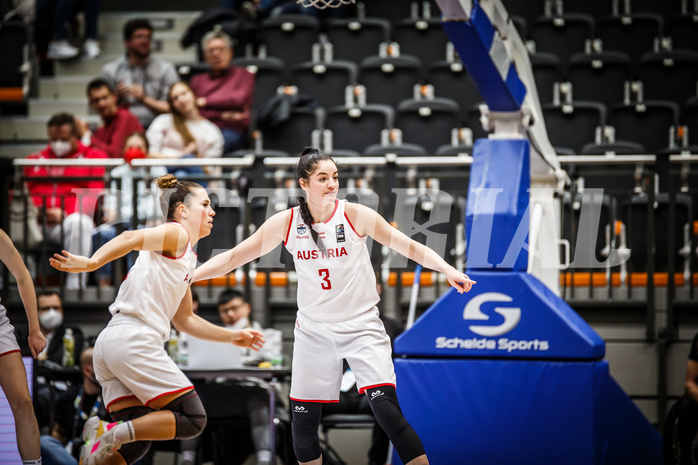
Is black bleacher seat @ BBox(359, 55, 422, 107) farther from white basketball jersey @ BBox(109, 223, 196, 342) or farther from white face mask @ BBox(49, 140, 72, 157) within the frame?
white basketball jersey @ BBox(109, 223, 196, 342)

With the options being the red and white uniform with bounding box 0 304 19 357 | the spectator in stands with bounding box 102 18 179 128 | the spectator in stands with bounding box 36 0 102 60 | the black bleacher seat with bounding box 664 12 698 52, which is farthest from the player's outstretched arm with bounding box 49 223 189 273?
the black bleacher seat with bounding box 664 12 698 52

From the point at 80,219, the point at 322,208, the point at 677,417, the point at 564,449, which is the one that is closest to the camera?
the point at 322,208

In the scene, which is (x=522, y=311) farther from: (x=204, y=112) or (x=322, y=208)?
(x=204, y=112)

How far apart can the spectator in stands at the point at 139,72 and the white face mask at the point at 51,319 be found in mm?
3130

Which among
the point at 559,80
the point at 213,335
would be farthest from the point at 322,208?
the point at 559,80

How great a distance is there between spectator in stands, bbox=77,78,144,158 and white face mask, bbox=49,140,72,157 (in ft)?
1.47

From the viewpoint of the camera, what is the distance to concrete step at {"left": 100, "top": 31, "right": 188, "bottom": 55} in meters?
12.5

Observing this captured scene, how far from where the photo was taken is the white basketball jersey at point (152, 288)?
4746mm

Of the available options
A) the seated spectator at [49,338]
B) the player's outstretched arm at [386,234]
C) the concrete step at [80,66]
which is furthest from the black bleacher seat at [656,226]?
the concrete step at [80,66]

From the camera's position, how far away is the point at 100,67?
1224 cm

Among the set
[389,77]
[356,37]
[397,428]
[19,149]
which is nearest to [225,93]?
[389,77]

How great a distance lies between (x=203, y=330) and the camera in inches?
201

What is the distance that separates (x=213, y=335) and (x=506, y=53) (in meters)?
2.64

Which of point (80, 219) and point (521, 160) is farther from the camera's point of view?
point (80, 219)
